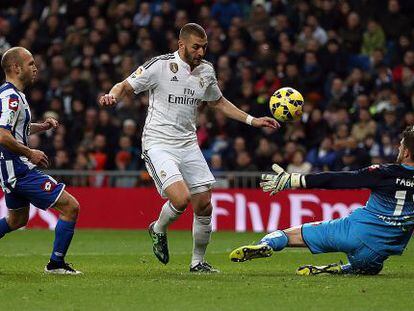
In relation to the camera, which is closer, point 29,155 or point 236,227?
point 29,155

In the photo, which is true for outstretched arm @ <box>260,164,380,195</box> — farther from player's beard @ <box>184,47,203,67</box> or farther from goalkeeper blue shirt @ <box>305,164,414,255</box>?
player's beard @ <box>184,47,203,67</box>

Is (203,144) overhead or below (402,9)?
below

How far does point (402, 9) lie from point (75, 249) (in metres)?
10.5

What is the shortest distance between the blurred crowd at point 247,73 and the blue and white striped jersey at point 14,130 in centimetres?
949

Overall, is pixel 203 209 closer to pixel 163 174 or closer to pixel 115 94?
pixel 163 174

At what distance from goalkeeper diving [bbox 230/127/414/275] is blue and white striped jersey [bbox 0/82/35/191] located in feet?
7.59

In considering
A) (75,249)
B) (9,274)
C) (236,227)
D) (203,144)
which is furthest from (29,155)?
(203,144)

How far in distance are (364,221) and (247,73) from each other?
11.3 m

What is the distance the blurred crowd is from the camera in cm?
1988

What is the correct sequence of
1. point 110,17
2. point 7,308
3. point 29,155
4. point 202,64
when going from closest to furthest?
point 7,308 < point 29,155 < point 202,64 < point 110,17

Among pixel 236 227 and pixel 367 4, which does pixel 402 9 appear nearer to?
pixel 367 4

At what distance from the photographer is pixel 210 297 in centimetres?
859

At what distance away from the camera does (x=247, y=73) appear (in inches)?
834

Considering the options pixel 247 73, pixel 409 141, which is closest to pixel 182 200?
pixel 409 141
